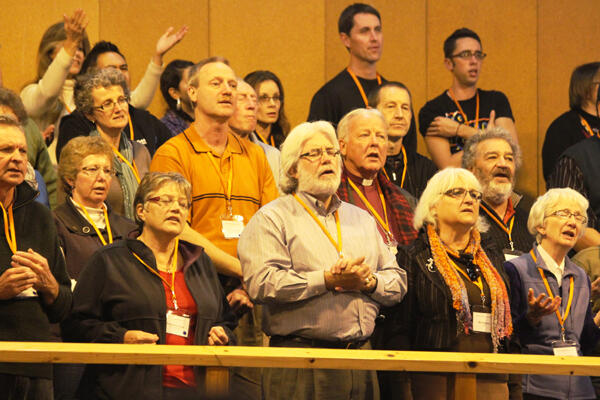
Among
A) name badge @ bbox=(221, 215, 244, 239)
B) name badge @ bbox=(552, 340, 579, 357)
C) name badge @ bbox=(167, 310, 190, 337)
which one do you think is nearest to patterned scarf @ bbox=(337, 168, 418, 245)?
name badge @ bbox=(221, 215, 244, 239)

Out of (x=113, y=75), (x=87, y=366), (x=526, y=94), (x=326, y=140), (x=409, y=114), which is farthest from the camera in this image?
(x=526, y=94)

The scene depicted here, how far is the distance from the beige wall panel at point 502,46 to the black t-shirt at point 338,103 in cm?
168

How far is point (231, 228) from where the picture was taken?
150 inches

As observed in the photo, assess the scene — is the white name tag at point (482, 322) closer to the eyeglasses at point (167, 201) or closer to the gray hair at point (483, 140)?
the eyeglasses at point (167, 201)

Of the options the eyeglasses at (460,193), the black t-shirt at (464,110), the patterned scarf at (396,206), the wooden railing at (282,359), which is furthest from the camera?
the black t-shirt at (464,110)

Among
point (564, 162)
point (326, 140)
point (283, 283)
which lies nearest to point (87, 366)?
point (283, 283)

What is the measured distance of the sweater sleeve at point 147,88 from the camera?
205 inches

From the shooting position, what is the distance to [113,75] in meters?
4.31

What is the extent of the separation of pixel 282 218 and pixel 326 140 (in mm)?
357

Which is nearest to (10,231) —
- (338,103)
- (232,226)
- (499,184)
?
(232,226)

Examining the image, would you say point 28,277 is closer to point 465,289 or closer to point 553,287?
point 465,289

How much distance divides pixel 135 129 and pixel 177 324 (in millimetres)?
1676

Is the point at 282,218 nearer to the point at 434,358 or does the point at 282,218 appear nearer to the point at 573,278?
the point at 434,358

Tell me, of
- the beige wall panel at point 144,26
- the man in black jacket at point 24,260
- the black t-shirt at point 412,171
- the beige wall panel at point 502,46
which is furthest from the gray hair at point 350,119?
the beige wall panel at point 502,46
